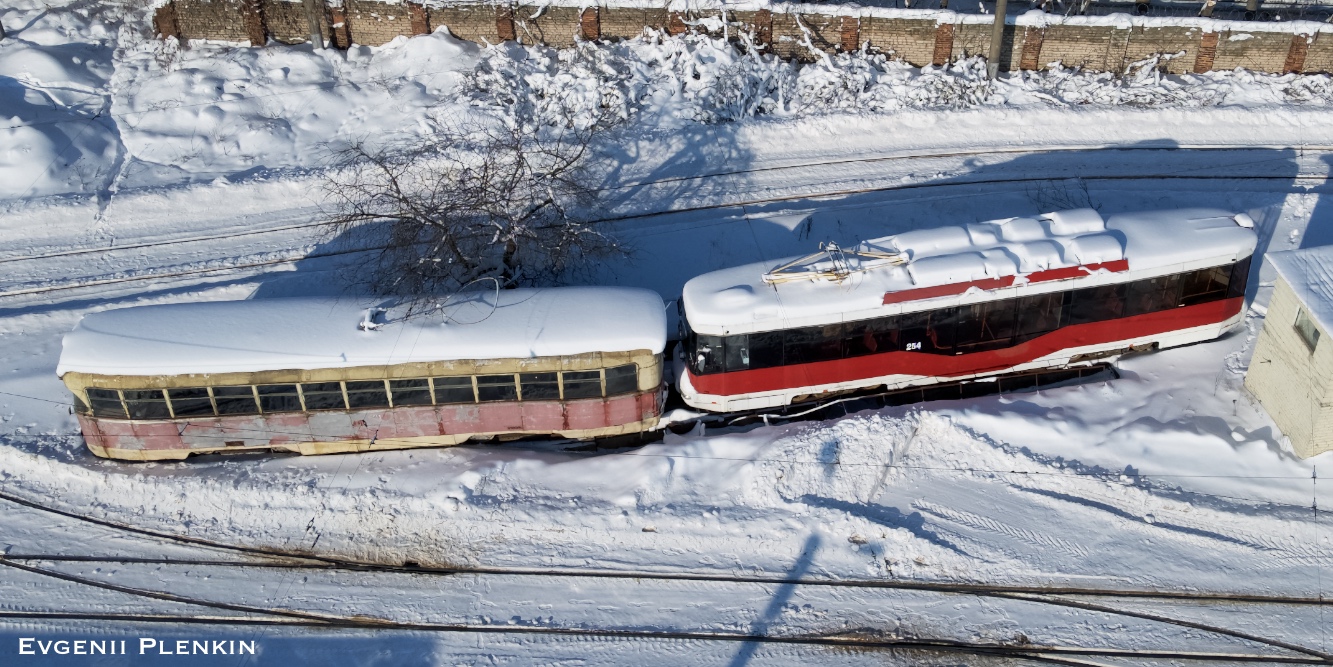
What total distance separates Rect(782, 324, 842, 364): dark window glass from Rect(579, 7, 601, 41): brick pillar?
14488mm

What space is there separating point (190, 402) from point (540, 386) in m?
5.67

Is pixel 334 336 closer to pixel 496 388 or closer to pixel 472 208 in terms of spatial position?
pixel 496 388

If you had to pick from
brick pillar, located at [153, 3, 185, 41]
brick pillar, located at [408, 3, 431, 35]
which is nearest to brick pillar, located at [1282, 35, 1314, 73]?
brick pillar, located at [408, 3, 431, 35]

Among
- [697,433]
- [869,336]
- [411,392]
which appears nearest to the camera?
[411,392]

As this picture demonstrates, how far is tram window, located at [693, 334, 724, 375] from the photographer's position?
669 inches

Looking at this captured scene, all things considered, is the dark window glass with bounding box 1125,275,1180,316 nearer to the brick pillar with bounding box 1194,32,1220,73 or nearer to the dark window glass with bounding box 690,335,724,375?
the dark window glass with bounding box 690,335,724,375

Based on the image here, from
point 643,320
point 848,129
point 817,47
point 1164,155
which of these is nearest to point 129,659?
point 643,320

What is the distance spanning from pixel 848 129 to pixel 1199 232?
32.3ft

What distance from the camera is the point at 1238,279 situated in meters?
18.3

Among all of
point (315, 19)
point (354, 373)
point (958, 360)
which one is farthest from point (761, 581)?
point (315, 19)

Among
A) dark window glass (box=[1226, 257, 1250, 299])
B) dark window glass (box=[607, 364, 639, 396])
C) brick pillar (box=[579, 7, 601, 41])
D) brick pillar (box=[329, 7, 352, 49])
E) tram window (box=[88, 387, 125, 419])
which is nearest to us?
tram window (box=[88, 387, 125, 419])

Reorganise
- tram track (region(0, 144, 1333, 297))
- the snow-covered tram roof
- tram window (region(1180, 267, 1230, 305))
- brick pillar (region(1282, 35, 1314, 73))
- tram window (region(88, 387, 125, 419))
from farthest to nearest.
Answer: brick pillar (region(1282, 35, 1314, 73)) → tram track (region(0, 144, 1333, 297)) → tram window (region(1180, 267, 1230, 305)) → the snow-covered tram roof → tram window (region(88, 387, 125, 419))

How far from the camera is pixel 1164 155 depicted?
24.9m

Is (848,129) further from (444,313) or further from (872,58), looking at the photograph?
(444,313)
